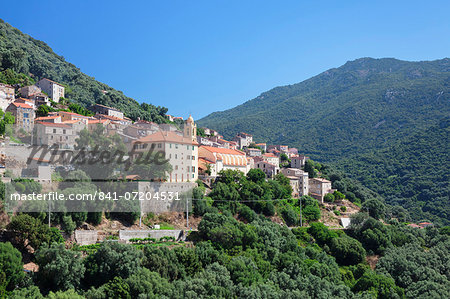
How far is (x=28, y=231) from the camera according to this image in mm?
28547

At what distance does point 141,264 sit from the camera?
30453 millimetres

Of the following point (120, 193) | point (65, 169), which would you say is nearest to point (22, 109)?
point (65, 169)

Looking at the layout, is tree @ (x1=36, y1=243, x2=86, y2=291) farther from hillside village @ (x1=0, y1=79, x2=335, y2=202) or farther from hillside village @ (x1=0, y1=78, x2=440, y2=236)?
hillside village @ (x1=0, y1=79, x2=335, y2=202)

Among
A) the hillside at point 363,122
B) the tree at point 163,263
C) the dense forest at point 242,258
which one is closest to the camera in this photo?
the dense forest at point 242,258

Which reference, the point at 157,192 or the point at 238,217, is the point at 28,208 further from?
the point at 238,217

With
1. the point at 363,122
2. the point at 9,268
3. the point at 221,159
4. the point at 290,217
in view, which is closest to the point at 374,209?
the point at 290,217

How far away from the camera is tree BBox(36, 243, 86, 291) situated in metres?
26.4

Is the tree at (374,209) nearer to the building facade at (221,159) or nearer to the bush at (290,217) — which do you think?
the bush at (290,217)

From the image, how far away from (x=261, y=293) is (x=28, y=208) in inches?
746

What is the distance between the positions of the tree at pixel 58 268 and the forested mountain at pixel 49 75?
1977 inches

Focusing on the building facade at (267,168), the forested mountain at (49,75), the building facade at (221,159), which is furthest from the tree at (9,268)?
the building facade at (267,168)

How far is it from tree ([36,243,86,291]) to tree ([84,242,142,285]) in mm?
1028

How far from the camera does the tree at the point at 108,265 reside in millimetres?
28438

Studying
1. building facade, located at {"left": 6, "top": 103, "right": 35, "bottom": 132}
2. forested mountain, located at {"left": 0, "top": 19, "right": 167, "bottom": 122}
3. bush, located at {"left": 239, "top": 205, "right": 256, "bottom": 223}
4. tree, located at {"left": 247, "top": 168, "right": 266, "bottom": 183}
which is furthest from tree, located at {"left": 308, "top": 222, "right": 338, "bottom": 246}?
forested mountain, located at {"left": 0, "top": 19, "right": 167, "bottom": 122}
